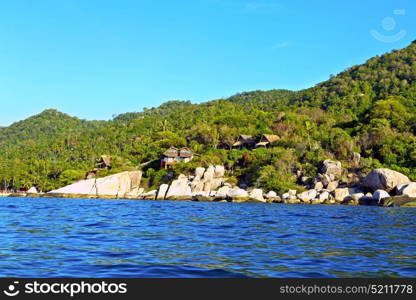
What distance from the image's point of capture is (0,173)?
89875 mm

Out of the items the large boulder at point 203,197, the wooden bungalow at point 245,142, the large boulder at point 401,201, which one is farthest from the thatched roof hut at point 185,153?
the large boulder at point 401,201

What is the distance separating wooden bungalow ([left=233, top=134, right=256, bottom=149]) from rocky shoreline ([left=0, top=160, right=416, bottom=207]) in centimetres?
1801

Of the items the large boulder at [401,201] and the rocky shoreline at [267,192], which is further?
the rocky shoreline at [267,192]

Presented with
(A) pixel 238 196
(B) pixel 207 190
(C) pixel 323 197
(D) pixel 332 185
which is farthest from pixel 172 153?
(C) pixel 323 197

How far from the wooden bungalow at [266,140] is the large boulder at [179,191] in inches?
810

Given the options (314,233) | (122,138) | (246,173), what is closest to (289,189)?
(246,173)

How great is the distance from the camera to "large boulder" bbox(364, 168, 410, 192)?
4350 cm

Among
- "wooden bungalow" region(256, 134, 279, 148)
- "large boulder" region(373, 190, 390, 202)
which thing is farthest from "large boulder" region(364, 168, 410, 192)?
"wooden bungalow" region(256, 134, 279, 148)

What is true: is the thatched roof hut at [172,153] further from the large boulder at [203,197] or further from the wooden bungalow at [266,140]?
the large boulder at [203,197]

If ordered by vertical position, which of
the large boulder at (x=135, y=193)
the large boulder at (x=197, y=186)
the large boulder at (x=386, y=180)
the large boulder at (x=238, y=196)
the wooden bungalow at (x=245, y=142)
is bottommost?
the large boulder at (x=135, y=193)

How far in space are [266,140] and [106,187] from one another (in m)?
29.2

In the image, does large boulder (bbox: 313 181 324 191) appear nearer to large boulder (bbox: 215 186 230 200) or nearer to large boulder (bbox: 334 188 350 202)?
large boulder (bbox: 334 188 350 202)

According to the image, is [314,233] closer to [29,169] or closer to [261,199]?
[261,199]

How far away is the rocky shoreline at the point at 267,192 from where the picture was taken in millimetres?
43031
